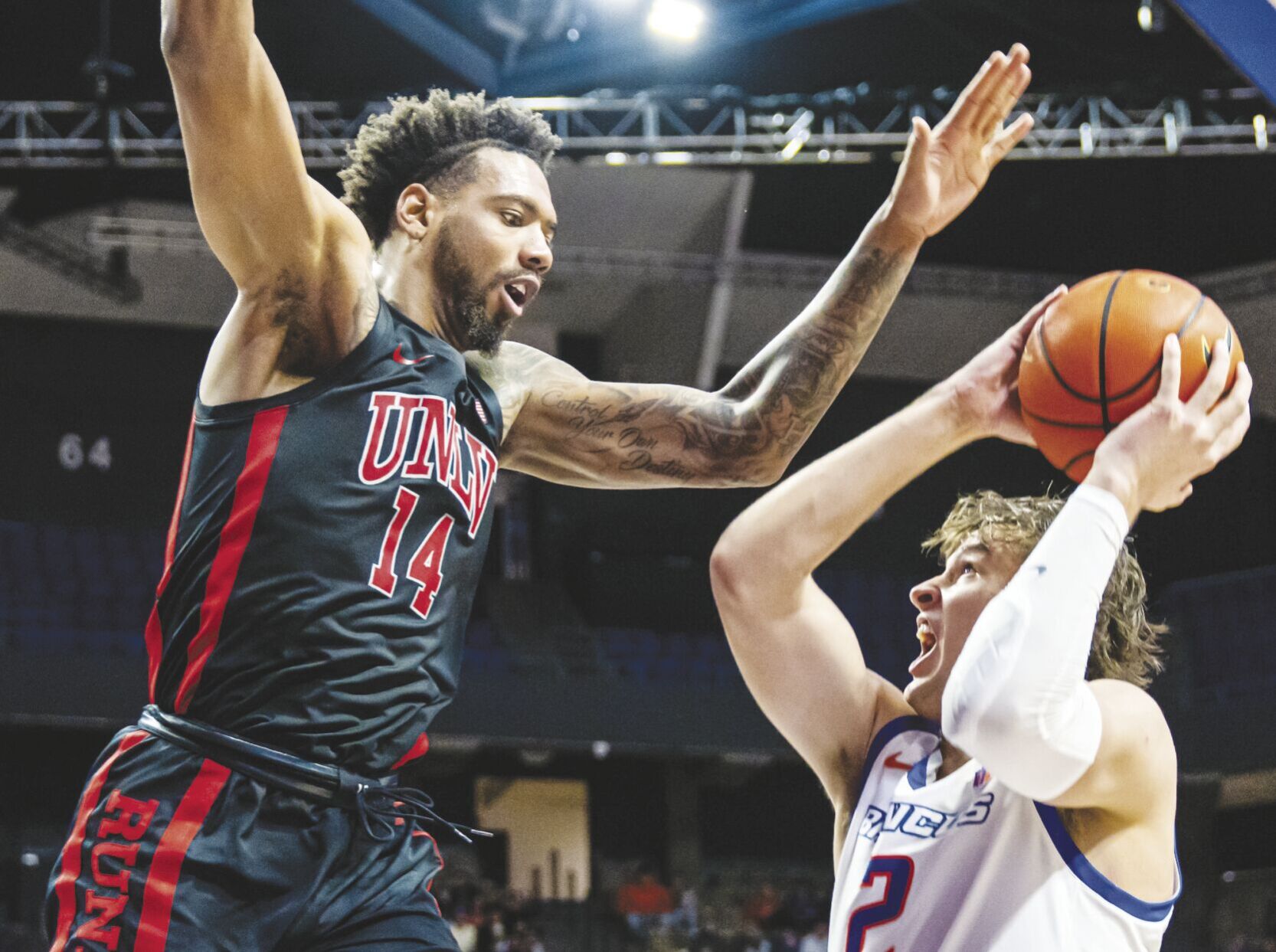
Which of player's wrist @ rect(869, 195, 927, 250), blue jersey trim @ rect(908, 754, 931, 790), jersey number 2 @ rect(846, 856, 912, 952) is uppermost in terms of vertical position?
player's wrist @ rect(869, 195, 927, 250)

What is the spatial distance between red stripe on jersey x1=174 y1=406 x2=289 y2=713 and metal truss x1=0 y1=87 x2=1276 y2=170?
8572 millimetres

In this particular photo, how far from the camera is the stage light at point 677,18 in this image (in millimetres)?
10344

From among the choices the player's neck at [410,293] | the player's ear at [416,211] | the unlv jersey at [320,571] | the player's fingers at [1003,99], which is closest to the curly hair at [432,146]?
the player's ear at [416,211]

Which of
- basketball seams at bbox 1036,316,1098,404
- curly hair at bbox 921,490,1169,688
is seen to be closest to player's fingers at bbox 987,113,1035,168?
basketball seams at bbox 1036,316,1098,404

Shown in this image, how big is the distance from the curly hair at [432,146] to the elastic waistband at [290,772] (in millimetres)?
1083

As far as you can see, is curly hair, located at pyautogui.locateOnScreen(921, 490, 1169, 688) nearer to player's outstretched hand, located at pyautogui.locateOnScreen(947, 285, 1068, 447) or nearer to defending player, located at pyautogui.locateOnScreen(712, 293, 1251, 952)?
defending player, located at pyautogui.locateOnScreen(712, 293, 1251, 952)

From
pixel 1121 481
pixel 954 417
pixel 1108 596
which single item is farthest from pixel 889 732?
pixel 1121 481

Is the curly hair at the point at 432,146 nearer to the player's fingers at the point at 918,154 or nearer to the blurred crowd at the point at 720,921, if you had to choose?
the player's fingers at the point at 918,154

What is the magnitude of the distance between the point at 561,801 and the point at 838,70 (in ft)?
29.1

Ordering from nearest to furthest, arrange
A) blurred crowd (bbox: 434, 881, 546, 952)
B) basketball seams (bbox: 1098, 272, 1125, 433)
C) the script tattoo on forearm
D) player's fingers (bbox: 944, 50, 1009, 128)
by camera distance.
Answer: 1. basketball seams (bbox: 1098, 272, 1125, 433)
2. player's fingers (bbox: 944, 50, 1009, 128)
3. the script tattoo on forearm
4. blurred crowd (bbox: 434, 881, 546, 952)

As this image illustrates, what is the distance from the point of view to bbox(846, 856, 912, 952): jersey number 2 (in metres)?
2.48

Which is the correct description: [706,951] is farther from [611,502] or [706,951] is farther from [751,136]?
[751,136]

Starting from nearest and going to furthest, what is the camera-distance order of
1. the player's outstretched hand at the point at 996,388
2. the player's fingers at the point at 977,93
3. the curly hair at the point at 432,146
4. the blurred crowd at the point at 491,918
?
the player's outstretched hand at the point at 996,388 < the player's fingers at the point at 977,93 < the curly hair at the point at 432,146 < the blurred crowd at the point at 491,918

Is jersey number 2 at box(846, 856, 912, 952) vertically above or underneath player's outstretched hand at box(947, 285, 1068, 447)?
underneath
